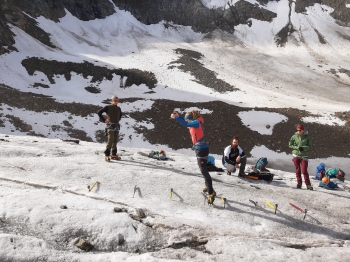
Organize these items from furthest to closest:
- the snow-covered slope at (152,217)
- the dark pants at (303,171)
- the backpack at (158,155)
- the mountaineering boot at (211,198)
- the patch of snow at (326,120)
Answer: the patch of snow at (326,120) < the backpack at (158,155) < the dark pants at (303,171) < the mountaineering boot at (211,198) < the snow-covered slope at (152,217)

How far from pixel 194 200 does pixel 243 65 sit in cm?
5535

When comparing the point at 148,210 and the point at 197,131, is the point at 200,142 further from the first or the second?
the point at 148,210

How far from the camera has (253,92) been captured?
42844 mm

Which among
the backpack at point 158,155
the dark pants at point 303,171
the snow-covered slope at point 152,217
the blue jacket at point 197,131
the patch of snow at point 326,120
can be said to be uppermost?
the patch of snow at point 326,120

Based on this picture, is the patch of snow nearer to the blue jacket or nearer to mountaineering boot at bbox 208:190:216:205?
the blue jacket

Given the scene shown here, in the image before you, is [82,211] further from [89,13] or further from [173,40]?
[89,13]

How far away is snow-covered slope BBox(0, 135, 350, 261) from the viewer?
5613 millimetres

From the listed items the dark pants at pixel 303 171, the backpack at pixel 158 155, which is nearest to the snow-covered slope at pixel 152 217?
the dark pants at pixel 303 171

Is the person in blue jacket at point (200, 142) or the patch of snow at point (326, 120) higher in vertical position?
the patch of snow at point (326, 120)

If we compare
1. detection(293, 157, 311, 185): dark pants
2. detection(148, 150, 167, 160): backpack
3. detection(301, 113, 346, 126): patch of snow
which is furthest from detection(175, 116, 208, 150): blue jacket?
detection(301, 113, 346, 126): patch of snow

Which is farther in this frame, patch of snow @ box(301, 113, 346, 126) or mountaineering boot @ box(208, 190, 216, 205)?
patch of snow @ box(301, 113, 346, 126)

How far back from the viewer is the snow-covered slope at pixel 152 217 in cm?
561

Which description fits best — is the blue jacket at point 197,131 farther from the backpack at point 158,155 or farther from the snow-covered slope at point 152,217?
the backpack at point 158,155

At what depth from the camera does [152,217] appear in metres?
6.77
